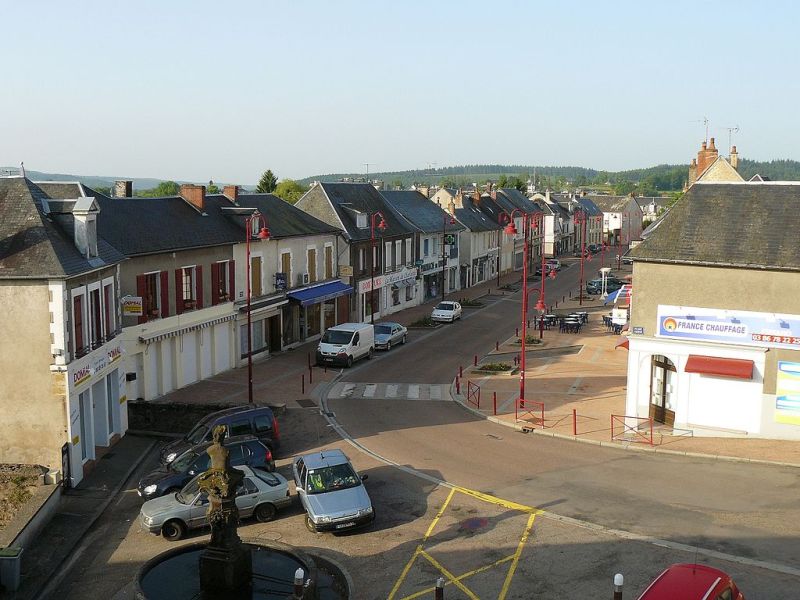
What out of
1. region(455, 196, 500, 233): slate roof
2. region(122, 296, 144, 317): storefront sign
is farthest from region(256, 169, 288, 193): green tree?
region(122, 296, 144, 317): storefront sign

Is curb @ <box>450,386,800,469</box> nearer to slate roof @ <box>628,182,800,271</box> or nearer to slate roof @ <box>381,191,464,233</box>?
slate roof @ <box>628,182,800,271</box>

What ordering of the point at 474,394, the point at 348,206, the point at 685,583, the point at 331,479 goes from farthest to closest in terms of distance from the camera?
the point at 348,206, the point at 474,394, the point at 331,479, the point at 685,583

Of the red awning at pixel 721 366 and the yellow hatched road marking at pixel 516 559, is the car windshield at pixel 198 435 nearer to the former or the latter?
the yellow hatched road marking at pixel 516 559

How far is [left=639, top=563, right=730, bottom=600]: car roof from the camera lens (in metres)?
12.5

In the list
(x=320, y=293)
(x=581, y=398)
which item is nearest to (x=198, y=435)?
(x=581, y=398)

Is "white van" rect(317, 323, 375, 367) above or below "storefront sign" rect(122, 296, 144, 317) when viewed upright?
below

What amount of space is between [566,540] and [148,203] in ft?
79.3

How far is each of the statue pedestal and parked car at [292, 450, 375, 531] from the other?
11.7 ft

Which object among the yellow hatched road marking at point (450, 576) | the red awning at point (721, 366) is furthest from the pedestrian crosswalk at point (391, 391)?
the yellow hatched road marking at point (450, 576)

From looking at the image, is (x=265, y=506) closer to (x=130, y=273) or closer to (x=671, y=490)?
(x=671, y=490)

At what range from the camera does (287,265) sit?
42094 mm

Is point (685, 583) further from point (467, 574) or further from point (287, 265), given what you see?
point (287, 265)

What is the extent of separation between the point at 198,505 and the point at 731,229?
18784mm

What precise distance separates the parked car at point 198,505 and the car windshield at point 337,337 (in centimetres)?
1857
